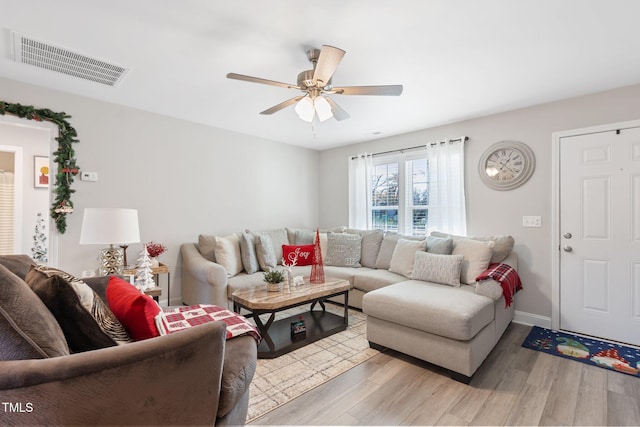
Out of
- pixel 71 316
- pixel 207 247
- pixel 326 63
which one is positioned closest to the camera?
pixel 71 316

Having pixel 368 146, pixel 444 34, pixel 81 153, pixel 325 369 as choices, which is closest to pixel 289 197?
pixel 368 146

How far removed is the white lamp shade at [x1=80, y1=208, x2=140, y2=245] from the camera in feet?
6.54

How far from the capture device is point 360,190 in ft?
15.7

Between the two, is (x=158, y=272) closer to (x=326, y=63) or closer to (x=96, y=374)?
(x=96, y=374)

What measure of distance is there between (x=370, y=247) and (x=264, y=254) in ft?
4.81

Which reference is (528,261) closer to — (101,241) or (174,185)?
(101,241)

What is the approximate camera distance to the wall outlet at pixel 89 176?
118 inches

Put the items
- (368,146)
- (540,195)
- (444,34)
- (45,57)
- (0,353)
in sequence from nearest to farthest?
(0,353) < (444,34) < (45,57) < (540,195) < (368,146)

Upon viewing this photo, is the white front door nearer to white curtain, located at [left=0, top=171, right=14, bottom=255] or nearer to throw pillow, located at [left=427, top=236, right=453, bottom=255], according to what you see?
throw pillow, located at [left=427, top=236, right=453, bottom=255]

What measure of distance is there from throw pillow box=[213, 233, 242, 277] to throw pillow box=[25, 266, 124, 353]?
2.30m

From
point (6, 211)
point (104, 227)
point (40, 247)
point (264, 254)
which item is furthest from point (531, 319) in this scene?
point (6, 211)

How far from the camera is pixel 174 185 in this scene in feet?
12.0

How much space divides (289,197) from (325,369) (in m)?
3.18

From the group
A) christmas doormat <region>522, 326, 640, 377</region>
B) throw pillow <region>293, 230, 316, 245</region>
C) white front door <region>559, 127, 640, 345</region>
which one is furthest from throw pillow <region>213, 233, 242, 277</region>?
white front door <region>559, 127, 640, 345</region>
